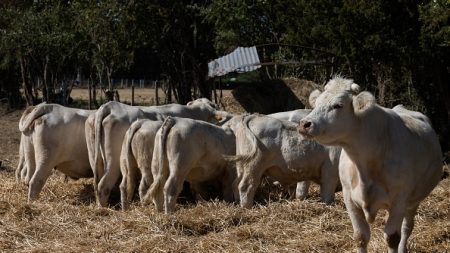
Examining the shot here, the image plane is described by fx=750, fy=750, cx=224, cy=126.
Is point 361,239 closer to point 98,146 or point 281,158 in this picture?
point 281,158

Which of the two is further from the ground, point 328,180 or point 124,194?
point 328,180

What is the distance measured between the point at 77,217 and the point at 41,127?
2.83 metres

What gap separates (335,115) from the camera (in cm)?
611

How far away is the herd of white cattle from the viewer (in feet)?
20.5

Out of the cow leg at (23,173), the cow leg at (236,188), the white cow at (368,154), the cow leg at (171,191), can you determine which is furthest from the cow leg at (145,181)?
the white cow at (368,154)

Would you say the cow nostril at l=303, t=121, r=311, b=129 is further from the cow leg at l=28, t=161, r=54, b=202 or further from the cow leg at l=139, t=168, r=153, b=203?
the cow leg at l=28, t=161, r=54, b=202

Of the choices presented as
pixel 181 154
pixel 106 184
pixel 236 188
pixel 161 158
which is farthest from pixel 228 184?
pixel 106 184

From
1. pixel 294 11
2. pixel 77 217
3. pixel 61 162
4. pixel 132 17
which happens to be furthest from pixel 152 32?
pixel 77 217

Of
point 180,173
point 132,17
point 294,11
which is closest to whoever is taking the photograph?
point 180,173

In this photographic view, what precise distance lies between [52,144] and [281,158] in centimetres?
359

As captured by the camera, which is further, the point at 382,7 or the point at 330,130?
the point at 382,7

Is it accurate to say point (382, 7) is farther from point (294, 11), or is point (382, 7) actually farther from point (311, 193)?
point (311, 193)

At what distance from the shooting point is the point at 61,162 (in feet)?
37.7

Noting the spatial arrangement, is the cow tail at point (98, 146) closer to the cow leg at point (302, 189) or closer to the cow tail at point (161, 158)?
the cow tail at point (161, 158)
